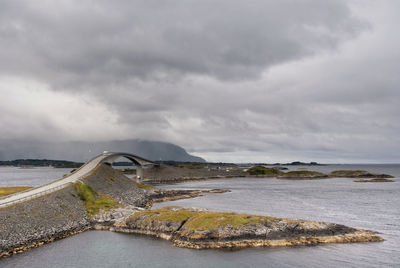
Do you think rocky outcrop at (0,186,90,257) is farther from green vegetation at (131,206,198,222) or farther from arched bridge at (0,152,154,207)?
green vegetation at (131,206,198,222)

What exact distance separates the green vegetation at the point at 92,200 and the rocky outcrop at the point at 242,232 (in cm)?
2047

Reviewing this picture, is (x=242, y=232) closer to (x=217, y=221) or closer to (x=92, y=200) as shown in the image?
(x=217, y=221)

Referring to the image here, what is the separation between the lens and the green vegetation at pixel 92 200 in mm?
80525

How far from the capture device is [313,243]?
5284 cm

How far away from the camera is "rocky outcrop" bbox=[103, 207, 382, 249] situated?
53375 millimetres

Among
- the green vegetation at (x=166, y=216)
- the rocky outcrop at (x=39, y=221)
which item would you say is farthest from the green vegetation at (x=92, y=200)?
the green vegetation at (x=166, y=216)

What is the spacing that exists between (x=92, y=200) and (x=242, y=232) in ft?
163

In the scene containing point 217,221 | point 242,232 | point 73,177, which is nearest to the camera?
point 242,232

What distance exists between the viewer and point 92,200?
86.5 metres

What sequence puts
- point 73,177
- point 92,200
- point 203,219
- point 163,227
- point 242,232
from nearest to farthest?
1. point 242,232
2. point 203,219
3. point 163,227
4. point 92,200
5. point 73,177

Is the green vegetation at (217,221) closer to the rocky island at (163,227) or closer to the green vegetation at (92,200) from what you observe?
the rocky island at (163,227)

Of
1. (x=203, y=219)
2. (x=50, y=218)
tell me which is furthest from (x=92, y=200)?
(x=203, y=219)

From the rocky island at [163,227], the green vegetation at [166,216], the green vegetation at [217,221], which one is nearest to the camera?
the rocky island at [163,227]

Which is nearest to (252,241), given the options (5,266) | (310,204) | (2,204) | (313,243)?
(313,243)
